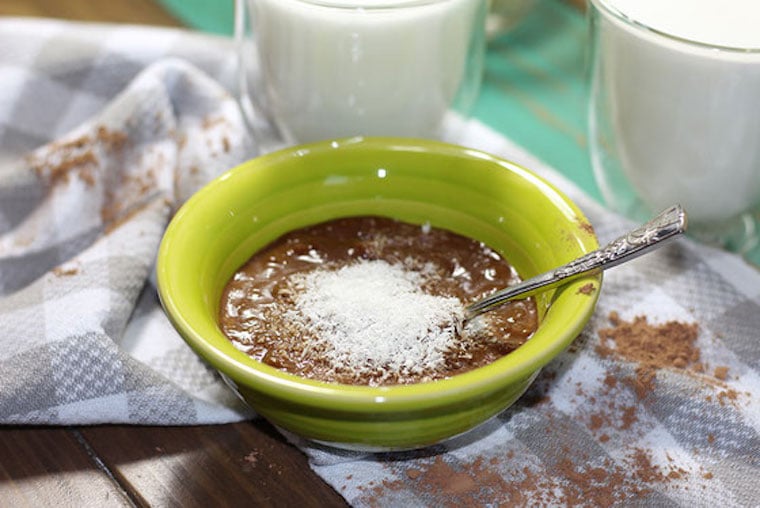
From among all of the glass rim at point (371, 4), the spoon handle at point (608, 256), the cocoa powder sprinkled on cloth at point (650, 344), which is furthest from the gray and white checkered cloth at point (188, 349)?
the glass rim at point (371, 4)

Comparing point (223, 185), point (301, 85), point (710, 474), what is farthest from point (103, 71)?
point (710, 474)

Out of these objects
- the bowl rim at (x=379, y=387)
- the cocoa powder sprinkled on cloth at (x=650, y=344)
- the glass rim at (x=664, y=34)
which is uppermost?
the glass rim at (x=664, y=34)

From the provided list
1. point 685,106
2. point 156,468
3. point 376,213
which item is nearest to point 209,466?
point 156,468

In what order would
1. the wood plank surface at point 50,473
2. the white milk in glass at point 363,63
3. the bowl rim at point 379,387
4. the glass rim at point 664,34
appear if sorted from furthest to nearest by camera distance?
the white milk in glass at point 363,63, the glass rim at point 664,34, the wood plank surface at point 50,473, the bowl rim at point 379,387

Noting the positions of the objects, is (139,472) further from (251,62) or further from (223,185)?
(251,62)

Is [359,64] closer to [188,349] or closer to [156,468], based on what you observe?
[188,349]

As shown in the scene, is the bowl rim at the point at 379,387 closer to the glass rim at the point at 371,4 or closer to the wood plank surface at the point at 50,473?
the wood plank surface at the point at 50,473
